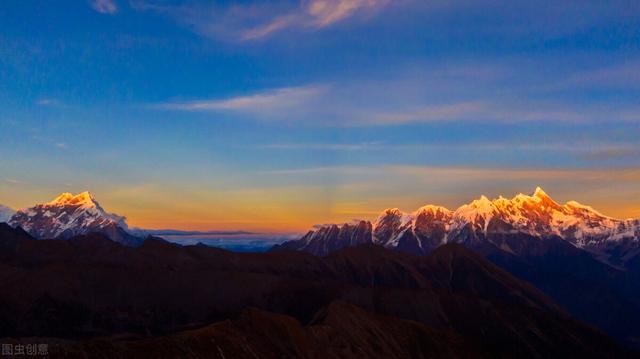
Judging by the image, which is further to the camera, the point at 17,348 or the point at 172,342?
the point at 172,342

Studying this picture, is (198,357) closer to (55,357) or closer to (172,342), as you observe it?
(172,342)

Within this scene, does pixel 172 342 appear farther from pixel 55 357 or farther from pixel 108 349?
pixel 55 357

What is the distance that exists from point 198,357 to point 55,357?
39.8 m

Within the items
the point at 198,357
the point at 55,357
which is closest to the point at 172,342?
the point at 198,357

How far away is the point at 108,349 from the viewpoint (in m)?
186

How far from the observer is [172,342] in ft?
646

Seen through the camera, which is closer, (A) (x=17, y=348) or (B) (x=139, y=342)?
(A) (x=17, y=348)

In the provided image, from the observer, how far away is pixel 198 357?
649 ft

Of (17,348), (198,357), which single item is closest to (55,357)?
(17,348)

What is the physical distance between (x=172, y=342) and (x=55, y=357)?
108 ft

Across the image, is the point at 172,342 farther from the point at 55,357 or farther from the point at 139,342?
the point at 55,357

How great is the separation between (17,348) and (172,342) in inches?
1607

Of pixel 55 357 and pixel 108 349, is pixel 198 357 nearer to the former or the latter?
pixel 108 349

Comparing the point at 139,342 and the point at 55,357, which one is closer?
the point at 55,357
